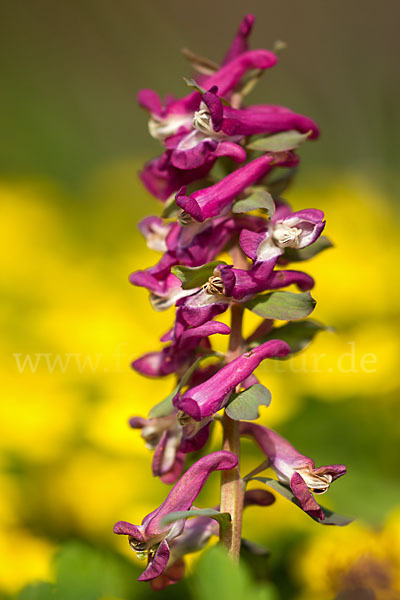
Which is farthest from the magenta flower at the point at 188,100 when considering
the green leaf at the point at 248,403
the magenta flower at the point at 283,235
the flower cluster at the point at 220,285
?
the green leaf at the point at 248,403

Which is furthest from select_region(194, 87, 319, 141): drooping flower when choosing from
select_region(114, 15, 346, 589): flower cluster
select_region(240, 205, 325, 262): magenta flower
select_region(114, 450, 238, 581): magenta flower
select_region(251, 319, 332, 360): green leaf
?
select_region(114, 450, 238, 581): magenta flower

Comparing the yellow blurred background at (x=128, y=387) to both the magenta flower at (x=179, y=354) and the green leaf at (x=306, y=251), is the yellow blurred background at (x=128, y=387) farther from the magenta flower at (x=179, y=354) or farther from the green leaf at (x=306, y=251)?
the green leaf at (x=306, y=251)

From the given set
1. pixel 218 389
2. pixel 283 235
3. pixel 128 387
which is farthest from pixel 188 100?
pixel 128 387

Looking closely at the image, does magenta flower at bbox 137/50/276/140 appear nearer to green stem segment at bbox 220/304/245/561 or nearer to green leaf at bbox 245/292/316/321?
green leaf at bbox 245/292/316/321

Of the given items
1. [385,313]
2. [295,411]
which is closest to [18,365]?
[295,411]

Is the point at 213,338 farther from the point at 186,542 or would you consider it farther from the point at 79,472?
the point at 186,542
